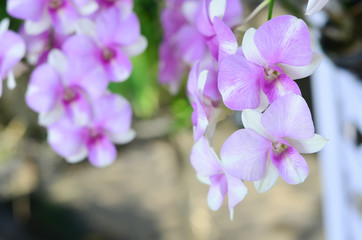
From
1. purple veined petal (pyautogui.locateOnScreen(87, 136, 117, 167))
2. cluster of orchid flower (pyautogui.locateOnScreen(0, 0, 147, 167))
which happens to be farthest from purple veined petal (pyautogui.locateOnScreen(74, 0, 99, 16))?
purple veined petal (pyautogui.locateOnScreen(87, 136, 117, 167))

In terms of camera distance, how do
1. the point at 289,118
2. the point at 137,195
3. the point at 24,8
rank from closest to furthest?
the point at 289,118 < the point at 24,8 < the point at 137,195

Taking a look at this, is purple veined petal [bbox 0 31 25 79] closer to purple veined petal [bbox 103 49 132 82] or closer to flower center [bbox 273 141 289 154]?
purple veined petal [bbox 103 49 132 82]

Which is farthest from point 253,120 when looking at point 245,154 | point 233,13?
point 233,13

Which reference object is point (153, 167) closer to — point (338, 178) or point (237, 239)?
point (237, 239)

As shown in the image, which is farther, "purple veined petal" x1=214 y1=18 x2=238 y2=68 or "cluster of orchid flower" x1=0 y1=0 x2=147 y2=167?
"cluster of orchid flower" x1=0 y1=0 x2=147 y2=167

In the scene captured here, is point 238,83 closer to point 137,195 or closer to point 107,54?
point 107,54

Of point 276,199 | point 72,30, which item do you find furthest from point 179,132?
point 72,30

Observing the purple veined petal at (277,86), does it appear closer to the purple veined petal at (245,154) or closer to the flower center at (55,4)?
the purple veined petal at (245,154)
